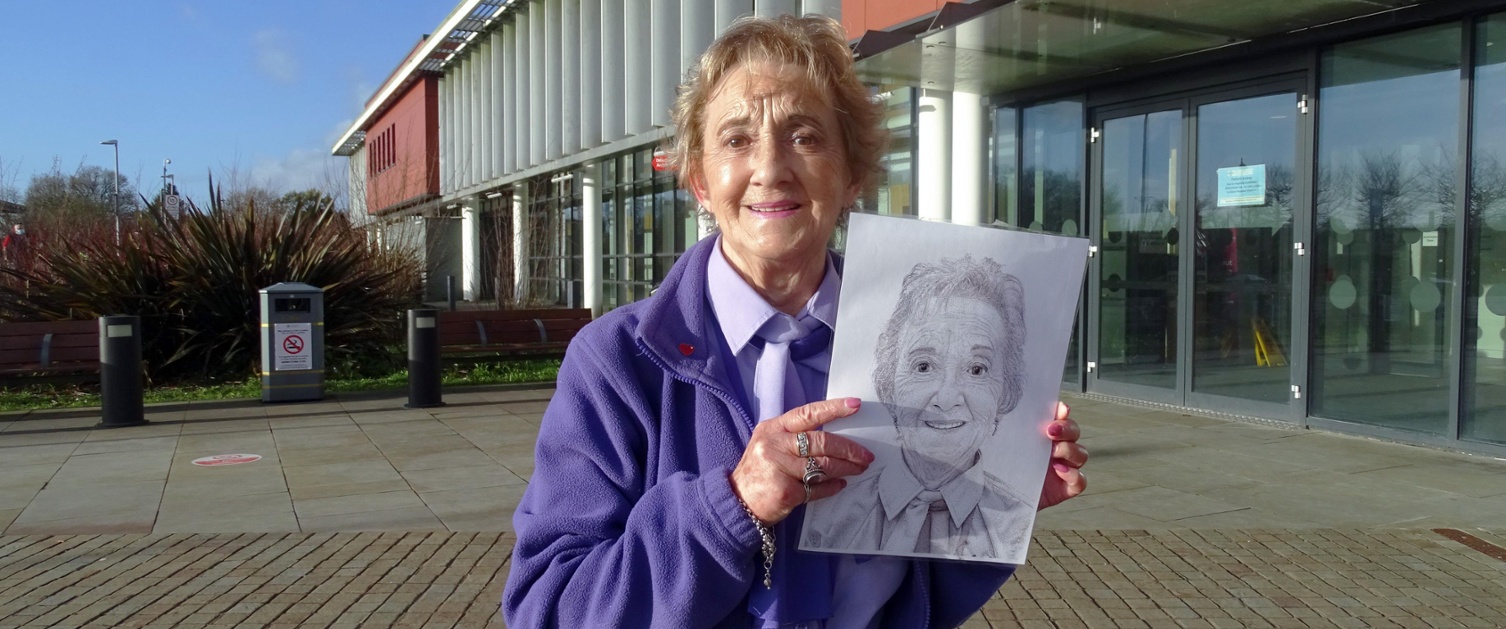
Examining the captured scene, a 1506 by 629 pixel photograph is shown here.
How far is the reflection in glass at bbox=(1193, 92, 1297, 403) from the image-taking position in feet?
30.8

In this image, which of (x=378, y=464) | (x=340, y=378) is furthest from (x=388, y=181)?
(x=378, y=464)

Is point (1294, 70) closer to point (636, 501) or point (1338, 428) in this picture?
point (1338, 428)

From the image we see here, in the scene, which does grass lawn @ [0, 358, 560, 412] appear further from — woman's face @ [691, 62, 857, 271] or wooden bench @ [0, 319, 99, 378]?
woman's face @ [691, 62, 857, 271]

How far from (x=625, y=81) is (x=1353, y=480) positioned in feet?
50.3

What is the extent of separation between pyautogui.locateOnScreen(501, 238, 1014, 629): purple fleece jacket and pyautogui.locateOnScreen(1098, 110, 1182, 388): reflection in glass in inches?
377

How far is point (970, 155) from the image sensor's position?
12359 millimetres

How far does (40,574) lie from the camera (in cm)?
550

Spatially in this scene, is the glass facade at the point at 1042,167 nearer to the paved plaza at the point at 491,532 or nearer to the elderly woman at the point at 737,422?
the paved plaza at the point at 491,532

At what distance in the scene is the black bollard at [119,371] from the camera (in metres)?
10.3

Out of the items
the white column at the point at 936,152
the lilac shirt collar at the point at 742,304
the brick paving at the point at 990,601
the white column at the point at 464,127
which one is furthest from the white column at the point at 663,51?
the lilac shirt collar at the point at 742,304

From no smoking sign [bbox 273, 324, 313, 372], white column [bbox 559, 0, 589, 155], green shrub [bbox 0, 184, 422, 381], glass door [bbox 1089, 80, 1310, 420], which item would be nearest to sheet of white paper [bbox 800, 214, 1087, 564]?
glass door [bbox 1089, 80, 1310, 420]

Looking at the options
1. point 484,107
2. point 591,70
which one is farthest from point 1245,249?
point 484,107

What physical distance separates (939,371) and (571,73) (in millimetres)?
→ 22700

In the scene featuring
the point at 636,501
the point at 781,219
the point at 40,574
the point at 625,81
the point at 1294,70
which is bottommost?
the point at 40,574
